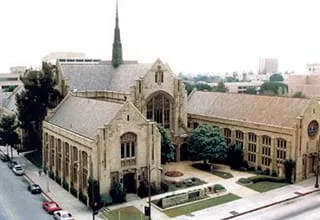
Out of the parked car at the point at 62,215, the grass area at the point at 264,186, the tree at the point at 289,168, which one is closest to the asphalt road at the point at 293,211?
the grass area at the point at 264,186

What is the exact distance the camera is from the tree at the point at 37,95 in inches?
2744

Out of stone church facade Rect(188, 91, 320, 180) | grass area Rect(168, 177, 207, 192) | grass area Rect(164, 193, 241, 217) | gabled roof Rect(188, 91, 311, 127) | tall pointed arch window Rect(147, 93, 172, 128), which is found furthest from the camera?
tall pointed arch window Rect(147, 93, 172, 128)

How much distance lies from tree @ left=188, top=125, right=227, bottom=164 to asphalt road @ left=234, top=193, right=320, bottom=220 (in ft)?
48.7

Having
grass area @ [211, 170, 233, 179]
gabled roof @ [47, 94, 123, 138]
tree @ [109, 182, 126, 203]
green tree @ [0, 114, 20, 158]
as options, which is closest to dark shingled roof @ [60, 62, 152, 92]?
gabled roof @ [47, 94, 123, 138]

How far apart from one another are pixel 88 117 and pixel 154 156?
10.5 metres

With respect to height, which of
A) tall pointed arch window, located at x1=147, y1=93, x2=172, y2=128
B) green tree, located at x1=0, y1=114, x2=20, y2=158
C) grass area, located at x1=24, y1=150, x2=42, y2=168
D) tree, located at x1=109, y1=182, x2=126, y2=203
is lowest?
grass area, located at x1=24, y1=150, x2=42, y2=168

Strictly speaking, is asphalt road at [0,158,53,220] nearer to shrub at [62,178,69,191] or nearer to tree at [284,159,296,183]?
shrub at [62,178,69,191]

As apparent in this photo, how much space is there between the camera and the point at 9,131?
7312cm

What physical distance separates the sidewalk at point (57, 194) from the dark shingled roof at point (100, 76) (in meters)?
15.5

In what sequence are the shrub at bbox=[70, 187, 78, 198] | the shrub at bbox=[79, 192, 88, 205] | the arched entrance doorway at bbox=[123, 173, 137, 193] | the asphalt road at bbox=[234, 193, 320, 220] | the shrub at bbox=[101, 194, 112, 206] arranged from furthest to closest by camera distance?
1. the shrub at bbox=[70, 187, 78, 198]
2. the arched entrance doorway at bbox=[123, 173, 137, 193]
3. the shrub at bbox=[79, 192, 88, 205]
4. the shrub at bbox=[101, 194, 112, 206]
5. the asphalt road at bbox=[234, 193, 320, 220]

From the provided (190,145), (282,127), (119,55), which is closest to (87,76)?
(119,55)

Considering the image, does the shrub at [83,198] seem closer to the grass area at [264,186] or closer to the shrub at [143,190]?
the shrub at [143,190]

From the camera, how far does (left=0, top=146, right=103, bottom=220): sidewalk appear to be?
44.6 metres

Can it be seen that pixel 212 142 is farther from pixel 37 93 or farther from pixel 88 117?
pixel 37 93
